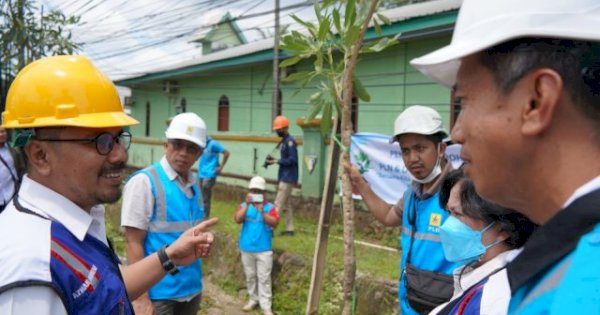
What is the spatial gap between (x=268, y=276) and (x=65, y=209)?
170 inches

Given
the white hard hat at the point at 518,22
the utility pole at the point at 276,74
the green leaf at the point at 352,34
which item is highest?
the utility pole at the point at 276,74

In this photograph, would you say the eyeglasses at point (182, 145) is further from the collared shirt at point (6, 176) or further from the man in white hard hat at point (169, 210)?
the collared shirt at point (6, 176)

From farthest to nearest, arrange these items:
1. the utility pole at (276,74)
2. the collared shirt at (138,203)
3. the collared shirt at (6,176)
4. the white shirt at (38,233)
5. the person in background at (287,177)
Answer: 1. the utility pole at (276,74)
2. the person in background at (287,177)
3. the collared shirt at (6,176)
4. the collared shirt at (138,203)
5. the white shirt at (38,233)

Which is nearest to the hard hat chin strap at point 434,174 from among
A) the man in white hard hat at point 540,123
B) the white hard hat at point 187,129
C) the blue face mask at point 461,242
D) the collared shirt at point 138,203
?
the blue face mask at point 461,242

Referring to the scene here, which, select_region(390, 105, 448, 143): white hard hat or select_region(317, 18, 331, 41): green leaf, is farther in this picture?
select_region(390, 105, 448, 143): white hard hat

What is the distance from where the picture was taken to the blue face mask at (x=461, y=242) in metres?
2.03

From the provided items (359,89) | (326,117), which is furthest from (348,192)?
(359,89)

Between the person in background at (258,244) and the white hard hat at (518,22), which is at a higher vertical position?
the white hard hat at (518,22)

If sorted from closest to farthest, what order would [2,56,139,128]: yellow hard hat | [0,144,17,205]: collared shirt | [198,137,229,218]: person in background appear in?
[2,56,139,128]: yellow hard hat
[0,144,17,205]: collared shirt
[198,137,229,218]: person in background

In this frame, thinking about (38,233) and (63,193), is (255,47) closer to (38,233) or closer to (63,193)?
(63,193)

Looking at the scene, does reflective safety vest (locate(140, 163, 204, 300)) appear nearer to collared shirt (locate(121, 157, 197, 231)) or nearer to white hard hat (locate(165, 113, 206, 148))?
collared shirt (locate(121, 157, 197, 231))

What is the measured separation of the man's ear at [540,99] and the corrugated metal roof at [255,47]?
21.7 feet

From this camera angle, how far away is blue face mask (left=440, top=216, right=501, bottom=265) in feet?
6.67

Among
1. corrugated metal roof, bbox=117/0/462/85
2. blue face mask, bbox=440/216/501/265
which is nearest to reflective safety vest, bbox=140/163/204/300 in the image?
blue face mask, bbox=440/216/501/265
